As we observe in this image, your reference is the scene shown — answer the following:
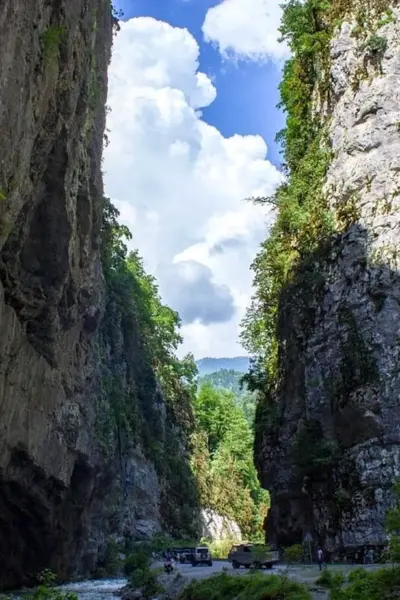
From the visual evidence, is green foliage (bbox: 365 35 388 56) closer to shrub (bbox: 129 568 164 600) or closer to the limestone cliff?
the limestone cliff

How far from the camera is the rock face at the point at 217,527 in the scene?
64812 millimetres

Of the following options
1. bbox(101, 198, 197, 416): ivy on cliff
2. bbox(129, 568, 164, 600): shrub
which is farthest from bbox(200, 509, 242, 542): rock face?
bbox(129, 568, 164, 600): shrub

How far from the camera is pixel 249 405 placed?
162625 millimetres

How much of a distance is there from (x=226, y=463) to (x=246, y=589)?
55663 mm

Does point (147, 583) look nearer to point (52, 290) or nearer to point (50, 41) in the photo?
point (52, 290)

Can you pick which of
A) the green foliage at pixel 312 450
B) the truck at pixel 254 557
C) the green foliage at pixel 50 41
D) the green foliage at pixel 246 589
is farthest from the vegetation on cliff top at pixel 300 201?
the green foliage at pixel 50 41

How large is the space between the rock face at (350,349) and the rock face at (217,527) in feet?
90.5

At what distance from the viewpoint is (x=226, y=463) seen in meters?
72.5

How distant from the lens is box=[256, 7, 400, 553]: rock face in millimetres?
28219

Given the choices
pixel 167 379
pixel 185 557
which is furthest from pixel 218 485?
pixel 185 557

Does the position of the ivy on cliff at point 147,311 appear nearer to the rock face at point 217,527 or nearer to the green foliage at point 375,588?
the rock face at point 217,527

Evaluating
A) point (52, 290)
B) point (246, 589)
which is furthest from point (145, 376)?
point (246, 589)

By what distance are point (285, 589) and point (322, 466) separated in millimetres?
14296

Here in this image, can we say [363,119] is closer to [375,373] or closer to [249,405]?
[375,373]
